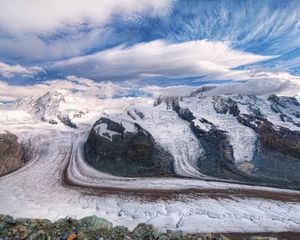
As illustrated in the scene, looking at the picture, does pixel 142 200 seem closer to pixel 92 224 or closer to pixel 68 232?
pixel 92 224

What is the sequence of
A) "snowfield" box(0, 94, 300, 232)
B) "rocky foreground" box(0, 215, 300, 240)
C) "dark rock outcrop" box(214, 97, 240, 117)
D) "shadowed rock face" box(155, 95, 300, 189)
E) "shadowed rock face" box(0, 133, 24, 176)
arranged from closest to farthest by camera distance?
"rocky foreground" box(0, 215, 300, 240) → "snowfield" box(0, 94, 300, 232) → "shadowed rock face" box(155, 95, 300, 189) → "shadowed rock face" box(0, 133, 24, 176) → "dark rock outcrop" box(214, 97, 240, 117)

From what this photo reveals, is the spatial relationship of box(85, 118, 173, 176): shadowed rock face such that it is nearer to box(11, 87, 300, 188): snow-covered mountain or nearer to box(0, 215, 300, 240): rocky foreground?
box(11, 87, 300, 188): snow-covered mountain

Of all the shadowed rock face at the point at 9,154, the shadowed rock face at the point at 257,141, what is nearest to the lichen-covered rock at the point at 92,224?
the shadowed rock face at the point at 257,141

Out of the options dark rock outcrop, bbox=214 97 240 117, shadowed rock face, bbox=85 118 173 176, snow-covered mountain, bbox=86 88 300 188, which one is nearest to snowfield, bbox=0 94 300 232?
snow-covered mountain, bbox=86 88 300 188

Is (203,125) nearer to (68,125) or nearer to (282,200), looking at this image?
(282,200)

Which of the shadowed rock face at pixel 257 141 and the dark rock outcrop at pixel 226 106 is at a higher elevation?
the dark rock outcrop at pixel 226 106

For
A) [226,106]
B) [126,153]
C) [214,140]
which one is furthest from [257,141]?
[126,153]

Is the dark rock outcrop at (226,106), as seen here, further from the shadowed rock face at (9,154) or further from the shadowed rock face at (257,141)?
the shadowed rock face at (9,154)
